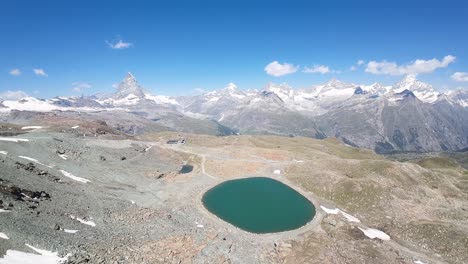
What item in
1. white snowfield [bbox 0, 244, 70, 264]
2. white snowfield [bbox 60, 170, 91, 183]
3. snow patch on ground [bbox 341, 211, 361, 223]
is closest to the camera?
white snowfield [bbox 0, 244, 70, 264]

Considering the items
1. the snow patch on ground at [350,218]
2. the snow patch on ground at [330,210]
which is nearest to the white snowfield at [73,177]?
the snow patch on ground at [330,210]

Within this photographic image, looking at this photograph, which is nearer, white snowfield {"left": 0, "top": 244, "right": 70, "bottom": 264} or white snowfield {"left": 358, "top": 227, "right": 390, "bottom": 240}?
white snowfield {"left": 0, "top": 244, "right": 70, "bottom": 264}

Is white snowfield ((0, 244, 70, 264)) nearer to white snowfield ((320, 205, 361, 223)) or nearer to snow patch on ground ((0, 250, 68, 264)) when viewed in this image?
snow patch on ground ((0, 250, 68, 264))

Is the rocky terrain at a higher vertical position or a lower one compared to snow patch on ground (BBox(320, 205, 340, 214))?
higher

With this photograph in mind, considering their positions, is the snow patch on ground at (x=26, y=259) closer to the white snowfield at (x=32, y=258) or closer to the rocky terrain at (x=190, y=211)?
the white snowfield at (x=32, y=258)

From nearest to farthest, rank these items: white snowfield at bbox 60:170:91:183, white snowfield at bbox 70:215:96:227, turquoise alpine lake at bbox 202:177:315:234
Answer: white snowfield at bbox 70:215:96:227 → turquoise alpine lake at bbox 202:177:315:234 → white snowfield at bbox 60:170:91:183

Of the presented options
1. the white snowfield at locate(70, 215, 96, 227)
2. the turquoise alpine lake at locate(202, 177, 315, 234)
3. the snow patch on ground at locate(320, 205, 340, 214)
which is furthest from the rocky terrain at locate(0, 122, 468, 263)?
the turquoise alpine lake at locate(202, 177, 315, 234)

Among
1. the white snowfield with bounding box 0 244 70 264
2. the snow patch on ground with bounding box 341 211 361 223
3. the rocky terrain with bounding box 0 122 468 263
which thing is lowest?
the snow patch on ground with bounding box 341 211 361 223
